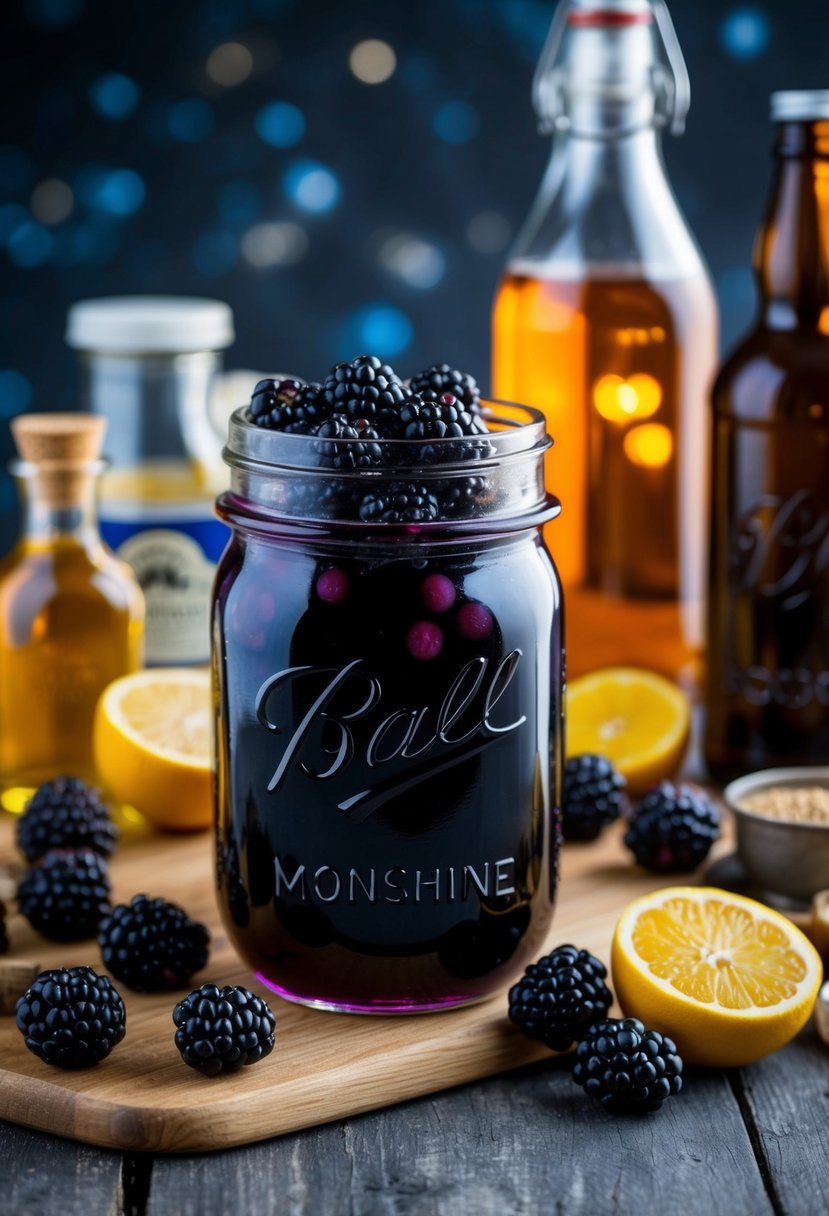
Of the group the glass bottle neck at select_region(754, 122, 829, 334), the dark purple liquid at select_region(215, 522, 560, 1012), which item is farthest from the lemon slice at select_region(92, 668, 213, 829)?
the glass bottle neck at select_region(754, 122, 829, 334)

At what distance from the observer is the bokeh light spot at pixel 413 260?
2.14 m

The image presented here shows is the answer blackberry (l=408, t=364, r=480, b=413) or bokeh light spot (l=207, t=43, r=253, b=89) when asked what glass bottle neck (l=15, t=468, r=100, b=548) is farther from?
bokeh light spot (l=207, t=43, r=253, b=89)

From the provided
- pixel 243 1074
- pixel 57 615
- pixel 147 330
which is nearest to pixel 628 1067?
pixel 243 1074

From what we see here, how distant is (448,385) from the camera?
3.58 feet

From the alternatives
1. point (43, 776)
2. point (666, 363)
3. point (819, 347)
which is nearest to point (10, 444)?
point (43, 776)

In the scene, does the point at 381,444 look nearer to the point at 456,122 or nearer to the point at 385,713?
the point at 385,713

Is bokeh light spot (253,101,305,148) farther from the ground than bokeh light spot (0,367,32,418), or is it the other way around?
bokeh light spot (253,101,305,148)

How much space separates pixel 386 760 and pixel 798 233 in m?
0.66

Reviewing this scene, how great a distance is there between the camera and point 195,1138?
0.97 meters

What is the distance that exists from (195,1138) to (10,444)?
1.40 metres

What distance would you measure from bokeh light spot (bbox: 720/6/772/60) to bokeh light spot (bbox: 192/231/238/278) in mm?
653

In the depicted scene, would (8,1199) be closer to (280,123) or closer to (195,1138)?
(195,1138)

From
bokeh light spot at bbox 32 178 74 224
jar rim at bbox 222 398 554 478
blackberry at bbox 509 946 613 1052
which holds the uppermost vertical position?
bokeh light spot at bbox 32 178 74 224

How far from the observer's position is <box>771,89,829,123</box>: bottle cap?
139 centimetres
